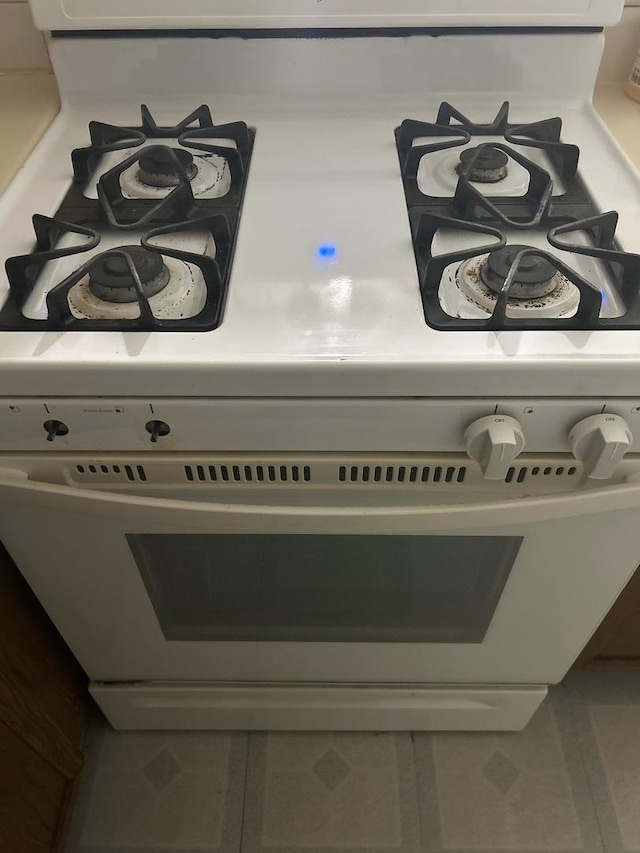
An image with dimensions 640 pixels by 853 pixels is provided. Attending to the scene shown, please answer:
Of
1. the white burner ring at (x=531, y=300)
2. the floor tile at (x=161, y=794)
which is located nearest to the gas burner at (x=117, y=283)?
the white burner ring at (x=531, y=300)

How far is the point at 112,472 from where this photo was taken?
601 mm

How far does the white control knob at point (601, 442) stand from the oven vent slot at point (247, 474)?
0.23m

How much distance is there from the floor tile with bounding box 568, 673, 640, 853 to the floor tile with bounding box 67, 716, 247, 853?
1.81 feet

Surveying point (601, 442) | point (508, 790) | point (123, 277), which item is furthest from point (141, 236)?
point (508, 790)

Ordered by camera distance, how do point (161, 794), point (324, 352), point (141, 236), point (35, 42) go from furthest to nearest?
1. point (161, 794)
2. point (35, 42)
3. point (141, 236)
4. point (324, 352)

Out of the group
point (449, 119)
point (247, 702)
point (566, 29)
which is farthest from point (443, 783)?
point (566, 29)

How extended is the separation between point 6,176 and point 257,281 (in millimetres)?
327

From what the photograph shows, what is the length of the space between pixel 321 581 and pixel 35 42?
780 mm

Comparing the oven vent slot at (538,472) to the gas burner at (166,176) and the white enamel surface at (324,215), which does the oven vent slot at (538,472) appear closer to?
the white enamel surface at (324,215)

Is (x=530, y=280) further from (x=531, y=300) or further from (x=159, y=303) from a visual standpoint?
(x=159, y=303)

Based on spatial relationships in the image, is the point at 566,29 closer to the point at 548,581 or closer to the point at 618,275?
the point at 618,275

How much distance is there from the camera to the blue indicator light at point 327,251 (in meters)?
0.60

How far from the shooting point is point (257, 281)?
57 centimetres

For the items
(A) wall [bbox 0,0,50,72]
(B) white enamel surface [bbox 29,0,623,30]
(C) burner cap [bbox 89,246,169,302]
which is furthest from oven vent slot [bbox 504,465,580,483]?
(A) wall [bbox 0,0,50,72]
